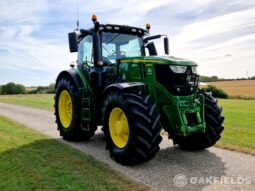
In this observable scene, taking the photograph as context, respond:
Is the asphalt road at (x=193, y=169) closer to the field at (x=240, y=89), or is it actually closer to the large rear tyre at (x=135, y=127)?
the large rear tyre at (x=135, y=127)

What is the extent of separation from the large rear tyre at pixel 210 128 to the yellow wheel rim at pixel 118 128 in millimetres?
1590

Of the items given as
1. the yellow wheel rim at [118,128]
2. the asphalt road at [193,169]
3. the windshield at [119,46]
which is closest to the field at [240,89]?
the windshield at [119,46]

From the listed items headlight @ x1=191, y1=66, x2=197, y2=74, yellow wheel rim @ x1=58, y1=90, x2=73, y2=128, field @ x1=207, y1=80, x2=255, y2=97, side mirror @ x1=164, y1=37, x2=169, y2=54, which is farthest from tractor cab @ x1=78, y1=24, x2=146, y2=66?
field @ x1=207, y1=80, x2=255, y2=97

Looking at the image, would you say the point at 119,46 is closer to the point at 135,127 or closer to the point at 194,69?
the point at 194,69

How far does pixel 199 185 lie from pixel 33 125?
7675 millimetres

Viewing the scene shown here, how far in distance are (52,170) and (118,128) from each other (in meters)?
1.44

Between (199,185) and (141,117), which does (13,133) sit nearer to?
(141,117)

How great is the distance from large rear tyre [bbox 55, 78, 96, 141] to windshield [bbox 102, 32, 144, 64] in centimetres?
119

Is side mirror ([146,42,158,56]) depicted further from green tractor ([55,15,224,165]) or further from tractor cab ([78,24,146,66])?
tractor cab ([78,24,146,66])

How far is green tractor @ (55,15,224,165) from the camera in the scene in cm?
514

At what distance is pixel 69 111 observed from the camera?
8078mm

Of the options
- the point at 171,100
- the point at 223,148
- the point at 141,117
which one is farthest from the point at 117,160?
the point at 223,148

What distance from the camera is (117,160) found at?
5555mm

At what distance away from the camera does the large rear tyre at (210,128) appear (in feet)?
20.0
